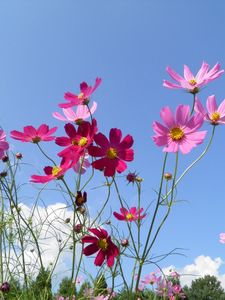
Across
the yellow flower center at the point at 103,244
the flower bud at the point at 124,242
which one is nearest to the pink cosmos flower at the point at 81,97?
the yellow flower center at the point at 103,244

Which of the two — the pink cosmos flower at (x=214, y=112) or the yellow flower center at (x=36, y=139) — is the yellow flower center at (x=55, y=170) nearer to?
the yellow flower center at (x=36, y=139)

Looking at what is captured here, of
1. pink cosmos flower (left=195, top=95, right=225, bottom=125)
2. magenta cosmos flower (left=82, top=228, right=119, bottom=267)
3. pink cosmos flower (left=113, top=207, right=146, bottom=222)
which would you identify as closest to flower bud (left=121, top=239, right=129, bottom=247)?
pink cosmos flower (left=113, top=207, right=146, bottom=222)

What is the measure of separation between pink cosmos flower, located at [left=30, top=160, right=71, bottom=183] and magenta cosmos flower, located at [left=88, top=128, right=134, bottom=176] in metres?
0.08

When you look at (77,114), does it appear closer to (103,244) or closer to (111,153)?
(111,153)

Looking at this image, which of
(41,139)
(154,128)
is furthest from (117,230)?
(154,128)

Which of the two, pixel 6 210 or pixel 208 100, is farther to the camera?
pixel 6 210

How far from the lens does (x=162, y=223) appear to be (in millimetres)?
1095

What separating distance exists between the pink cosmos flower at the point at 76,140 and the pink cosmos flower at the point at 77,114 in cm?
14

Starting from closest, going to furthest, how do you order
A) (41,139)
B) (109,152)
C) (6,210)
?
1. (109,152)
2. (41,139)
3. (6,210)

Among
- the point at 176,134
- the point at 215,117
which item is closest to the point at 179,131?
the point at 176,134

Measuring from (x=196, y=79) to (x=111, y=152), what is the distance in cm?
35

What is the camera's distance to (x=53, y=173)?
1149mm

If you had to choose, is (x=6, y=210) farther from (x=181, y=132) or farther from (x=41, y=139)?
(x=181, y=132)

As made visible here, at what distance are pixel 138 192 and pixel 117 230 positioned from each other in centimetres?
17
